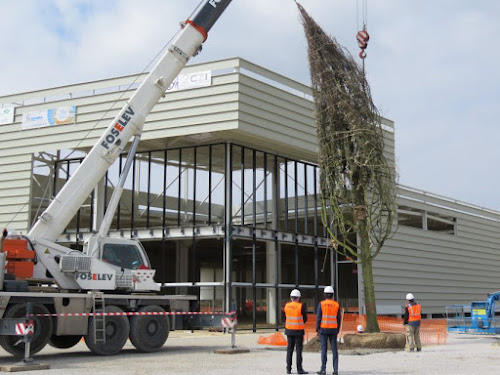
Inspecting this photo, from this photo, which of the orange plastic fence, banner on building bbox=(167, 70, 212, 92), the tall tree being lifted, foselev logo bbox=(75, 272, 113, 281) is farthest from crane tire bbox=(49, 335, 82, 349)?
banner on building bbox=(167, 70, 212, 92)

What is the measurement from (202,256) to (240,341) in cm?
2789

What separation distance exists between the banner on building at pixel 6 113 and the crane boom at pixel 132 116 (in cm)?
1410

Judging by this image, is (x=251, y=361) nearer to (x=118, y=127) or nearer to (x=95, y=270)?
(x=95, y=270)

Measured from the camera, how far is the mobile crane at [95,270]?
15.0 metres

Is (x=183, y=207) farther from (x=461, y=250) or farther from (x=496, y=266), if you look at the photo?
(x=496, y=266)

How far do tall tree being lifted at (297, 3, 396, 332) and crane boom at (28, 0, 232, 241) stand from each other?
3.77m

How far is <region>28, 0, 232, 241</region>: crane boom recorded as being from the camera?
16.5 meters

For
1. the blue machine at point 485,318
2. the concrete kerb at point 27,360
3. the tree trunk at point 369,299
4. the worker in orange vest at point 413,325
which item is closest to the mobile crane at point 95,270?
the concrete kerb at point 27,360

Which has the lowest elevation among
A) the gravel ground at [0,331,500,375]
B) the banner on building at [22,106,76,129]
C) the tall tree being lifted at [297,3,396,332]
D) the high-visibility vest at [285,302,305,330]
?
the gravel ground at [0,331,500,375]

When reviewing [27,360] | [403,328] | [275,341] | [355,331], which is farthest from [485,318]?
[27,360]

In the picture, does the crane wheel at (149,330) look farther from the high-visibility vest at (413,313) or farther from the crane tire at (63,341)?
the high-visibility vest at (413,313)

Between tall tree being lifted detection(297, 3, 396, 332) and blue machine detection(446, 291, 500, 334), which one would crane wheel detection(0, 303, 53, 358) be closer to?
tall tree being lifted detection(297, 3, 396, 332)

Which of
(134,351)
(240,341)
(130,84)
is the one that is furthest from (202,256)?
(134,351)

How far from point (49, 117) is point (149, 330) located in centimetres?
1499
